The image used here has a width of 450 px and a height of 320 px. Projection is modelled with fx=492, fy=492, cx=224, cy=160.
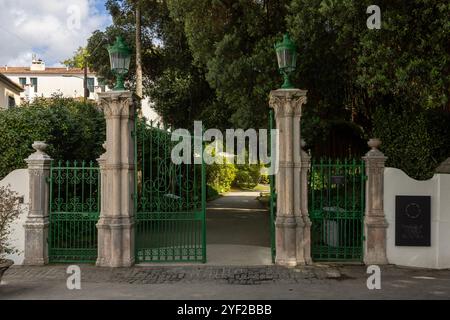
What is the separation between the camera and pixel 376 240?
9734 millimetres

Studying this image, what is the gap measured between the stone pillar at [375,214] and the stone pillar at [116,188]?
15.5 ft

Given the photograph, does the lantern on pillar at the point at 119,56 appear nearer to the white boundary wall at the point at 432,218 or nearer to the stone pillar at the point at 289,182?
the stone pillar at the point at 289,182

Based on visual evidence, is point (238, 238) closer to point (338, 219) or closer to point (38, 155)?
point (338, 219)

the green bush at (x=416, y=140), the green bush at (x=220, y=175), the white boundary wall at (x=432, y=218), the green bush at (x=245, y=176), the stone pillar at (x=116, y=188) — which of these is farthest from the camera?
the green bush at (x=245, y=176)

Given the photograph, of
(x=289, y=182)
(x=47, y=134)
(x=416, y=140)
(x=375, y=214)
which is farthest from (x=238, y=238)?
(x=47, y=134)

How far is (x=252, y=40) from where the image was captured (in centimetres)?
1534

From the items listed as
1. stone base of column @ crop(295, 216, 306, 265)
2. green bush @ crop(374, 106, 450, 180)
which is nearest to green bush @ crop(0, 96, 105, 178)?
stone base of column @ crop(295, 216, 306, 265)

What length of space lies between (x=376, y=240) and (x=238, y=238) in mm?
5056

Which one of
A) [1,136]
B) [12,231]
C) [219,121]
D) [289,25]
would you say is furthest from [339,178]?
[219,121]

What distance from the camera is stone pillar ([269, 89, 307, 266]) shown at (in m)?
9.70

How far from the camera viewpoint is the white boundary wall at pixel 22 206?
9.90 m

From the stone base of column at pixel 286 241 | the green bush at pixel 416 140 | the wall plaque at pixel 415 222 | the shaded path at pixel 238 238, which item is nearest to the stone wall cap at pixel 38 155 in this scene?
the shaded path at pixel 238 238

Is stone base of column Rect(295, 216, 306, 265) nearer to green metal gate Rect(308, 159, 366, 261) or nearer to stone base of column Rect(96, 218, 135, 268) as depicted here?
green metal gate Rect(308, 159, 366, 261)
